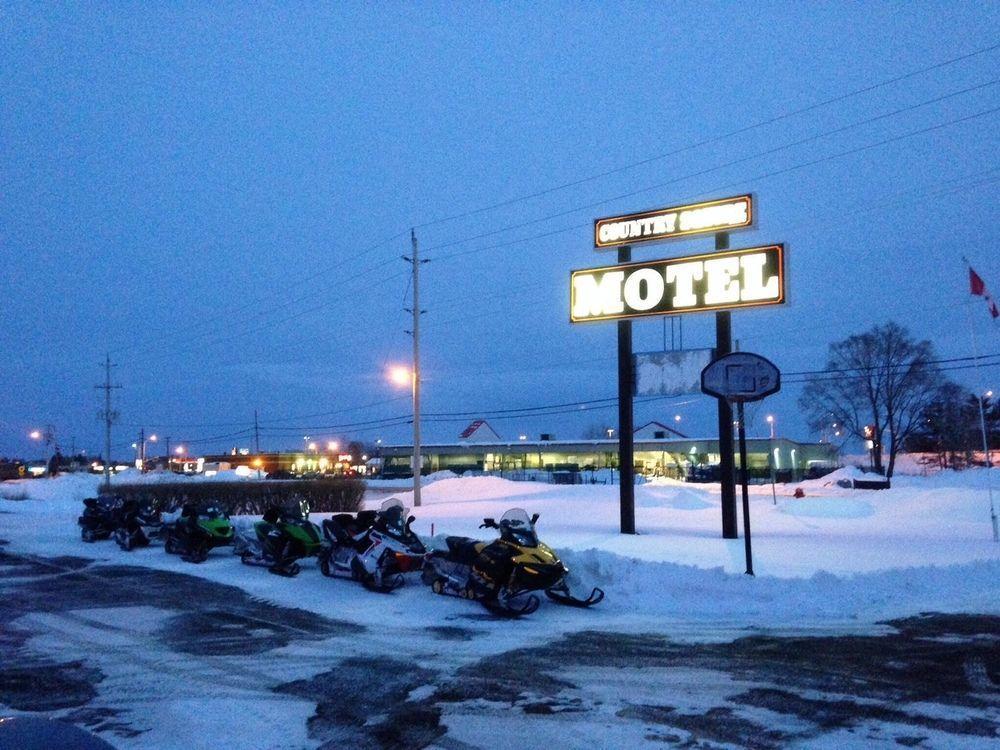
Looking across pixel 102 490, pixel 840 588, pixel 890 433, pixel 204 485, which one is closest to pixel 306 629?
pixel 840 588

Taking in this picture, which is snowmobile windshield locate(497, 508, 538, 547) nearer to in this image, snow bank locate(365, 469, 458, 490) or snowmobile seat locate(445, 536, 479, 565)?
snowmobile seat locate(445, 536, 479, 565)

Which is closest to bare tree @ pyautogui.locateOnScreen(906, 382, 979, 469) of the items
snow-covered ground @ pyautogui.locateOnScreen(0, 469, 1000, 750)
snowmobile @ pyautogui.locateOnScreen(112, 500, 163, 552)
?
snow-covered ground @ pyautogui.locateOnScreen(0, 469, 1000, 750)

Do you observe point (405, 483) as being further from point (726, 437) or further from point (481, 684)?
point (481, 684)

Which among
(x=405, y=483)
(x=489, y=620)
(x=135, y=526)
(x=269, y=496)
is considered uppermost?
(x=135, y=526)

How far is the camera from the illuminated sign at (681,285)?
17828 mm

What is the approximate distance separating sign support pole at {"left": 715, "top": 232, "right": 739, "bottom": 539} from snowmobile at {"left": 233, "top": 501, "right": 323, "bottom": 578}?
8510 mm

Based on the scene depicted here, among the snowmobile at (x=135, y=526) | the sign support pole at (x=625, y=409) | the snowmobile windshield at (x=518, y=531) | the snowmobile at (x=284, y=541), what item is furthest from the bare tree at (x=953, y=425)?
the snowmobile windshield at (x=518, y=531)

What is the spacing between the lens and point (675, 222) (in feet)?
62.8

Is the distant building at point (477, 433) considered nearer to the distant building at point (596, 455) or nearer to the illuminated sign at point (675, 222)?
the distant building at point (596, 455)

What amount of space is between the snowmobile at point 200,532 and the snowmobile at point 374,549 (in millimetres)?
3846

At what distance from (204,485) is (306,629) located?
26.3m

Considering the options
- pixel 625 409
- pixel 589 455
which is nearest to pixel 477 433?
pixel 589 455

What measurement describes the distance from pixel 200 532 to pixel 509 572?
28.9ft

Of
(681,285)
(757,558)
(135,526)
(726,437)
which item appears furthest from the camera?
(135,526)
